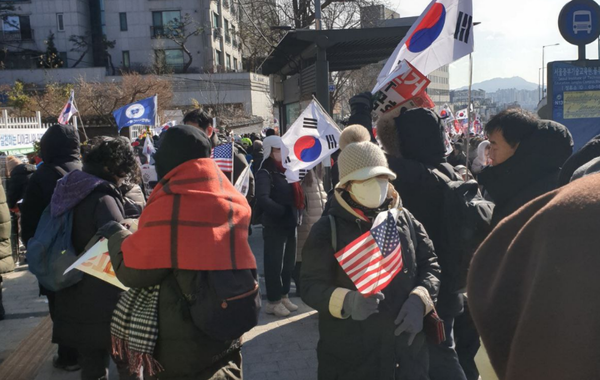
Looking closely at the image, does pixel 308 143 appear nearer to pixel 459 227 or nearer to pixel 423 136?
pixel 423 136

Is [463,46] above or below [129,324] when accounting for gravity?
above

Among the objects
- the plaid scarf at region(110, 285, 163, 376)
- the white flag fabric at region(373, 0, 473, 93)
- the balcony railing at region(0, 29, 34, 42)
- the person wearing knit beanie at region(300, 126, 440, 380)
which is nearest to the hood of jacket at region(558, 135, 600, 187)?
the person wearing knit beanie at region(300, 126, 440, 380)

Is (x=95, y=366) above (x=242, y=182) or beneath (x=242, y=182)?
beneath

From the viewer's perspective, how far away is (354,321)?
2.93 m

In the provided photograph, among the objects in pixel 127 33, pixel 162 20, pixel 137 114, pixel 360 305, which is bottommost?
pixel 360 305

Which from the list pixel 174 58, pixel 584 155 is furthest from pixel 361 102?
pixel 174 58

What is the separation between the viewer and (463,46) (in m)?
4.86

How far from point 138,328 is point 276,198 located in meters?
3.22

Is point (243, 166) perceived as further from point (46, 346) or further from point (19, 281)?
point (19, 281)

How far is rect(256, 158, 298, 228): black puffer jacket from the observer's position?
583 centimetres

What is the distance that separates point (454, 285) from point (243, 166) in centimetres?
337

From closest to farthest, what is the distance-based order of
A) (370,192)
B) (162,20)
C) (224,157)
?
(370,192), (224,157), (162,20)

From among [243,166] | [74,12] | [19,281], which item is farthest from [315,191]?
[74,12]

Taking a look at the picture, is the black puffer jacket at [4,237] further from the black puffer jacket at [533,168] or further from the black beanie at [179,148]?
the black puffer jacket at [533,168]
